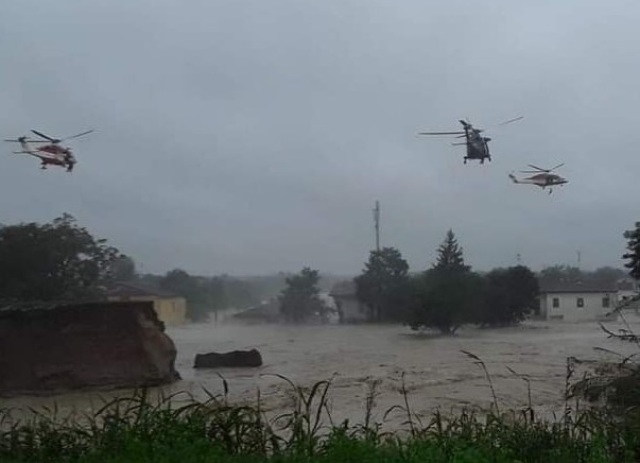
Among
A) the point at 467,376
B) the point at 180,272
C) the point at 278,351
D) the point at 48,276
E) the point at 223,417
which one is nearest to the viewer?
the point at 223,417

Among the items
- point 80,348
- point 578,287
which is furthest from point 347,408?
point 578,287

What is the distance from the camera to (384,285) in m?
42.8

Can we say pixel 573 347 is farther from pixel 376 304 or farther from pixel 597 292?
pixel 376 304

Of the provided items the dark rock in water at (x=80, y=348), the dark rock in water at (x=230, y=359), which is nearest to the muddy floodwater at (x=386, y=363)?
the dark rock in water at (x=230, y=359)

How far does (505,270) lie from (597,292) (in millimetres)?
4483

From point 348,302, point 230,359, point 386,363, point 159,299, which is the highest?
point 159,299

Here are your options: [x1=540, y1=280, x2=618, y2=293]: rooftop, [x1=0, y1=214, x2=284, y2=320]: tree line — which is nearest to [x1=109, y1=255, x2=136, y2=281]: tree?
[x1=0, y1=214, x2=284, y2=320]: tree line

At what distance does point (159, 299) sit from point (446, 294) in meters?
13.0

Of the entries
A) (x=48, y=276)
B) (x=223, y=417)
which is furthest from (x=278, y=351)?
(x=223, y=417)

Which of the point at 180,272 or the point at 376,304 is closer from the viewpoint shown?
the point at 180,272

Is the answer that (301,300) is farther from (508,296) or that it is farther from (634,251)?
(634,251)

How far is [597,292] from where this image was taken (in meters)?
42.9

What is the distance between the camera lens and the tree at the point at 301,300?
44.4 meters

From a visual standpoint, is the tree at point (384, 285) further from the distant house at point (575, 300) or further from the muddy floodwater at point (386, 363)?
the distant house at point (575, 300)
